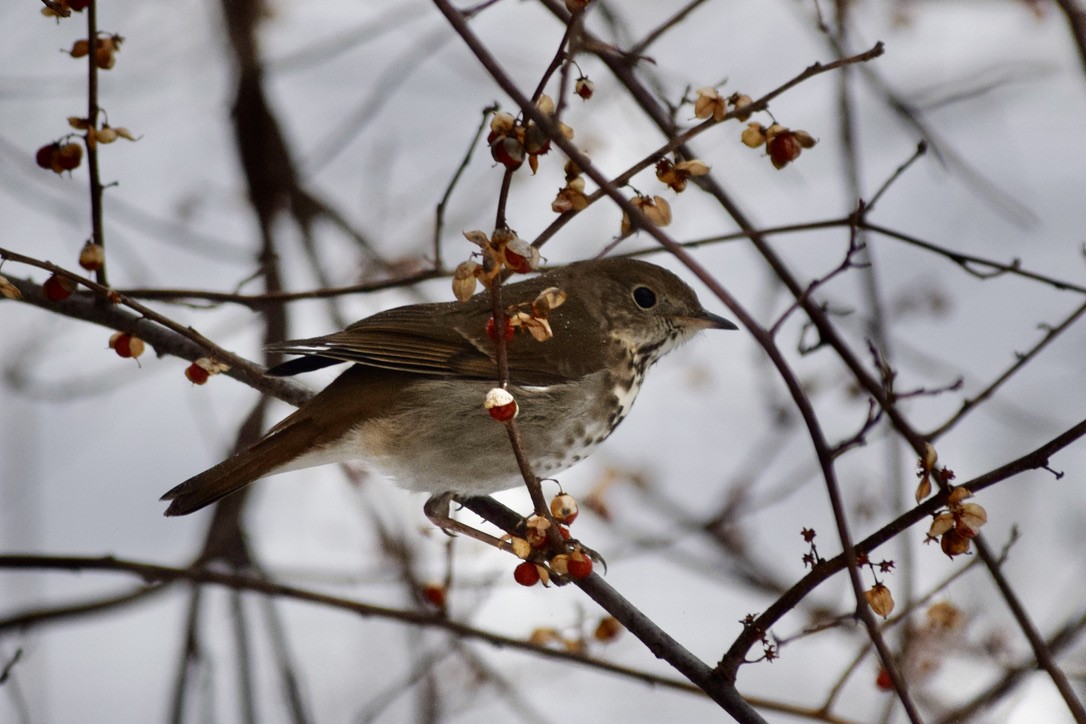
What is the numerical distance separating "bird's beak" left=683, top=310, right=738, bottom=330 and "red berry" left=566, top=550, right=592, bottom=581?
5.41 ft

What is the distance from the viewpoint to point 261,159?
193 inches

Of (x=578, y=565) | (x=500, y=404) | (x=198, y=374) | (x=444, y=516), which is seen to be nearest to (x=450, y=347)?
(x=444, y=516)

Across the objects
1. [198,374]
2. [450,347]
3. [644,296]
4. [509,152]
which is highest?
[644,296]

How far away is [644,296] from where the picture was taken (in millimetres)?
3986

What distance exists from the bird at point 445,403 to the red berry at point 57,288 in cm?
71

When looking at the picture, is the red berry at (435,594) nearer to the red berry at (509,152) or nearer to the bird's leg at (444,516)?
the bird's leg at (444,516)

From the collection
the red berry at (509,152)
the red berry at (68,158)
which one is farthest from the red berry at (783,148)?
the red berry at (68,158)

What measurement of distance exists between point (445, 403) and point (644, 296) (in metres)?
0.91

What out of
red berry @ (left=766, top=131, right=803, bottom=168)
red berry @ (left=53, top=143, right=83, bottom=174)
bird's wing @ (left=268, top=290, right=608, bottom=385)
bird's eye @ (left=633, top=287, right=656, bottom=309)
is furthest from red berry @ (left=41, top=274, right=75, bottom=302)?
bird's eye @ (left=633, top=287, right=656, bottom=309)

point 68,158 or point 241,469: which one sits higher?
point 68,158

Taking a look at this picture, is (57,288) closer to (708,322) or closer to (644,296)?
(644,296)

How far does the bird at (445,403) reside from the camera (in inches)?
128

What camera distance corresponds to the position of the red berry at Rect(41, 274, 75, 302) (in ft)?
8.20

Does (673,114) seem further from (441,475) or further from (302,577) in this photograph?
(302,577)
